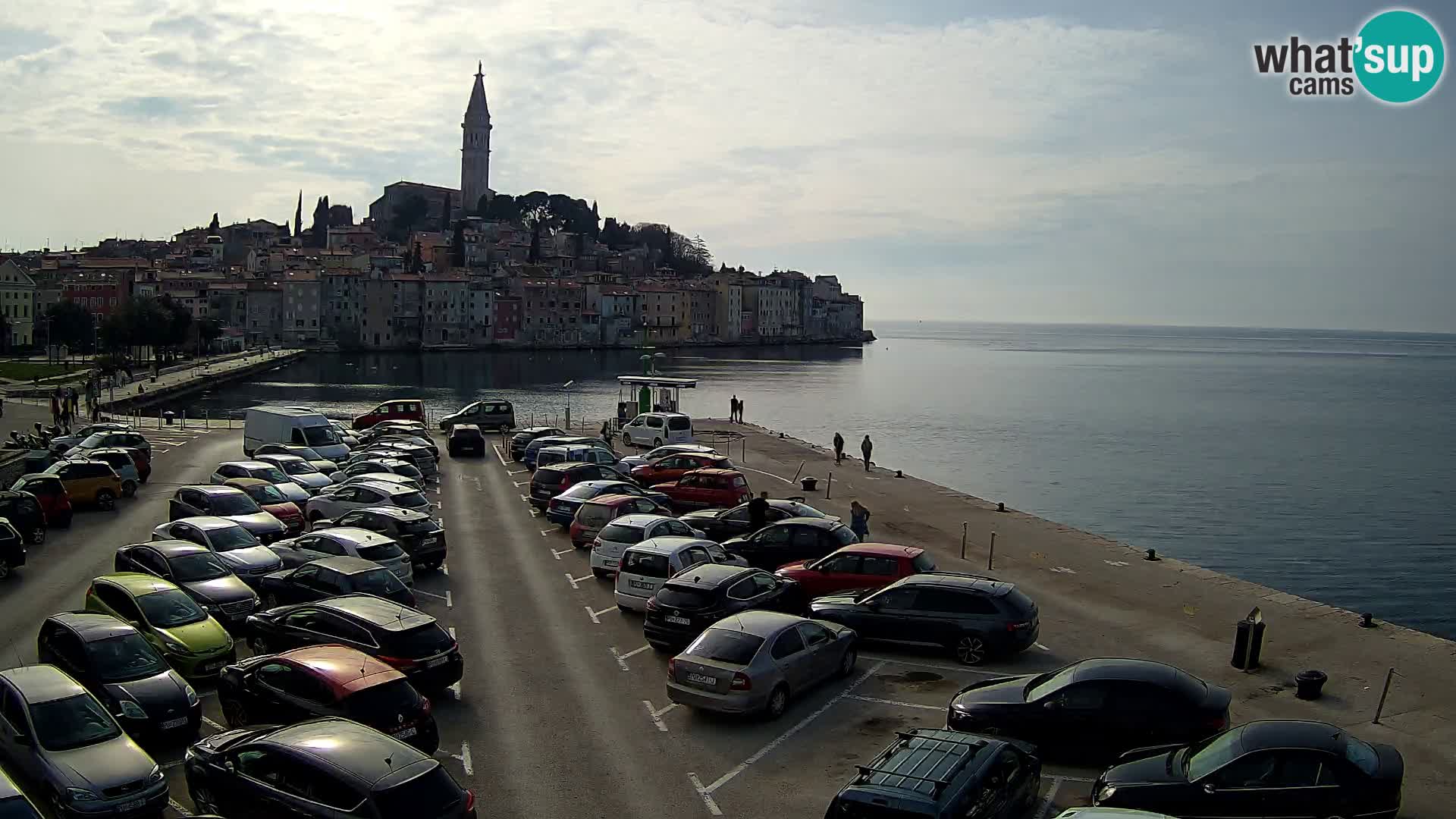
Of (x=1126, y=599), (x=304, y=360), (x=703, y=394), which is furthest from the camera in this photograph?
(x=304, y=360)

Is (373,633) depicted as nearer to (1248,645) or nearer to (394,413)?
(1248,645)

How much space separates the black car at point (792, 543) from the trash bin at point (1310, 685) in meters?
7.74

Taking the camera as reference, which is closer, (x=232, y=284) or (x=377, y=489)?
(x=377, y=489)

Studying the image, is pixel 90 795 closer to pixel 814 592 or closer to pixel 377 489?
pixel 814 592

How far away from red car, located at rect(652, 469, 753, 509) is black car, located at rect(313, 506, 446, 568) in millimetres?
7641

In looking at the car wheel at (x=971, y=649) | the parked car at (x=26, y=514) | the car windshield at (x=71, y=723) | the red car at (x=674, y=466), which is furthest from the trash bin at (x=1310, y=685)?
the parked car at (x=26, y=514)

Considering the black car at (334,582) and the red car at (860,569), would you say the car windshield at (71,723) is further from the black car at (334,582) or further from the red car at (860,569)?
the red car at (860,569)

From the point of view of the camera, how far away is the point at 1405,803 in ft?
34.7

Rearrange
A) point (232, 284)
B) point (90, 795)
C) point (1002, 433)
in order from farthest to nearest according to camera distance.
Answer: point (232, 284), point (1002, 433), point (90, 795)

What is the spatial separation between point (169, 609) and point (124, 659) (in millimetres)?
2114

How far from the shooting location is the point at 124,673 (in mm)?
11727

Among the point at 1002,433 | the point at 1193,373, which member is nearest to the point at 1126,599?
the point at 1002,433

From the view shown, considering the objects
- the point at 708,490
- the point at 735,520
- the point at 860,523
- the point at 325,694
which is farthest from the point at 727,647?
the point at 708,490

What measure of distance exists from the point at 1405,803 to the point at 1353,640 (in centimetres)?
686
